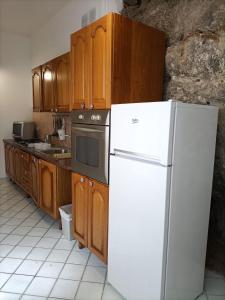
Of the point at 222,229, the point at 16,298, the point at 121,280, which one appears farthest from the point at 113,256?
the point at 222,229

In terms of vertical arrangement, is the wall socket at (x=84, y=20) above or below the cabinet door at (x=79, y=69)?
above

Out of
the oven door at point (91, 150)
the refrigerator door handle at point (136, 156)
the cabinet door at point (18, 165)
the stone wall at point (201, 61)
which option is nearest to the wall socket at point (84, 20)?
the stone wall at point (201, 61)

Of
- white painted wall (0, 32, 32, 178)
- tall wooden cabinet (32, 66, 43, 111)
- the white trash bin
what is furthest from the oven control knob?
white painted wall (0, 32, 32, 178)

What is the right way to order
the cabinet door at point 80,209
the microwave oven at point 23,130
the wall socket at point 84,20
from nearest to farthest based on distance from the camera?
1. the cabinet door at point 80,209
2. the wall socket at point 84,20
3. the microwave oven at point 23,130

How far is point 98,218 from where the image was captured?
197 centimetres

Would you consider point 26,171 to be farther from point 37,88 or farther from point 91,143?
point 91,143

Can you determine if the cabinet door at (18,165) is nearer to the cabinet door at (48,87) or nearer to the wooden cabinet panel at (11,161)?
the wooden cabinet panel at (11,161)

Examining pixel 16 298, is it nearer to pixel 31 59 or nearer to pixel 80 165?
pixel 80 165

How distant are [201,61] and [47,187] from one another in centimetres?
220

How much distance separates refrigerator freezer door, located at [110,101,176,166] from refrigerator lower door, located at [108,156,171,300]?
0.07 meters

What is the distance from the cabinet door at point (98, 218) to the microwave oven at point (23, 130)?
114 inches

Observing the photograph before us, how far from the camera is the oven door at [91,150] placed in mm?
1797

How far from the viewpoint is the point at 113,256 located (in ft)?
5.85

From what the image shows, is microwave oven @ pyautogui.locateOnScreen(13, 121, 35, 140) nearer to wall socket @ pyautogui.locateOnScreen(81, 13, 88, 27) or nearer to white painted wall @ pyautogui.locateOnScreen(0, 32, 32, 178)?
white painted wall @ pyautogui.locateOnScreen(0, 32, 32, 178)
